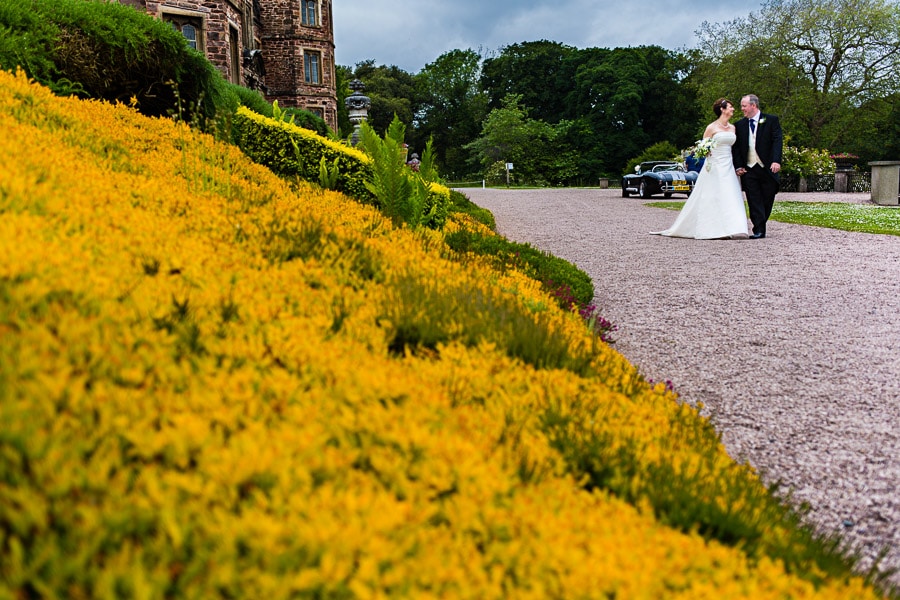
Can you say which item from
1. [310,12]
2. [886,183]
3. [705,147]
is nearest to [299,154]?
[705,147]

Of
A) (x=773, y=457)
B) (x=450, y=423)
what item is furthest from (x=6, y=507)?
(x=773, y=457)

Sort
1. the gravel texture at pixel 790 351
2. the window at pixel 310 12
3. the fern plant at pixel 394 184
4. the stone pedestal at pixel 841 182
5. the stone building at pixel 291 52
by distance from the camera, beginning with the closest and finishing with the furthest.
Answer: the gravel texture at pixel 790 351, the fern plant at pixel 394 184, the stone pedestal at pixel 841 182, the stone building at pixel 291 52, the window at pixel 310 12

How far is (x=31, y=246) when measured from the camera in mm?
2545

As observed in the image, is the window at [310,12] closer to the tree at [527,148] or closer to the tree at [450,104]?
Answer: the tree at [527,148]

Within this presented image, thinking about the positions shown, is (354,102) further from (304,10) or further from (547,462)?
(547,462)

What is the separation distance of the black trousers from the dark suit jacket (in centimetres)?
14

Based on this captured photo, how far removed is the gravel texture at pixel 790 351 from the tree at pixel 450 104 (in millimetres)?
70501

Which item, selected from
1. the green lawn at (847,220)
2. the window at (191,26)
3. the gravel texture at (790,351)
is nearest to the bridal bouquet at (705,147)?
the gravel texture at (790,351)

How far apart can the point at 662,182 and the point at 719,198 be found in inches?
578

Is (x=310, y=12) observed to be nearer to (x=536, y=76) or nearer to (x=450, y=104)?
(x=536, y=76)

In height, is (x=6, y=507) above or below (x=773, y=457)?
above

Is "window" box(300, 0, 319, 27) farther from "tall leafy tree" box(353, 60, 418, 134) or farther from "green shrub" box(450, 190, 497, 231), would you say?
"tall leafy tree" box(353, 60, 418, 134)

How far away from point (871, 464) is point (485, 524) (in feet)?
9.25

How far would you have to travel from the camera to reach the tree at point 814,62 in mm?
37031
